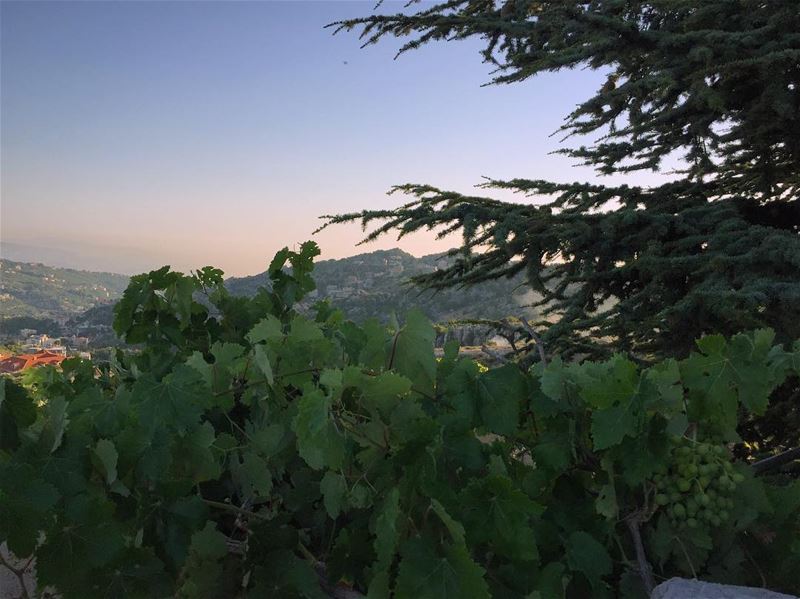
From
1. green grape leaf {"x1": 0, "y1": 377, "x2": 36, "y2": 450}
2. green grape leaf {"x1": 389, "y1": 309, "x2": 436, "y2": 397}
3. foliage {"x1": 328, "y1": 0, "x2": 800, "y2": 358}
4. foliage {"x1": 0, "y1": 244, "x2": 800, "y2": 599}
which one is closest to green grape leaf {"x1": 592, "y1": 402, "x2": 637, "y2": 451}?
foliage {"x1": 0, "y1": 244, "x2": 800, "y2": 599}

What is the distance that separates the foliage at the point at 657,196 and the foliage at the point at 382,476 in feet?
11.3

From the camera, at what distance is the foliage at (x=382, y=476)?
1.02 m

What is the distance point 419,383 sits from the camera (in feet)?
4.10

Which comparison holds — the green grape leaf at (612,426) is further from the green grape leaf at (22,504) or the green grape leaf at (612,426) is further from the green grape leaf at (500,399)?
the green grape leaf at (22,504)

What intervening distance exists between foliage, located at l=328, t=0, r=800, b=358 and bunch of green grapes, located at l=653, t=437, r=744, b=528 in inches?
136

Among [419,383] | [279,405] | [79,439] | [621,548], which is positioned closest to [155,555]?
[79,439]

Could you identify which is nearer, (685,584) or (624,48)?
(685,584)

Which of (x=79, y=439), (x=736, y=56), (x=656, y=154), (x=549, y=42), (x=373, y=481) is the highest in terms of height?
(x=549, y=42)

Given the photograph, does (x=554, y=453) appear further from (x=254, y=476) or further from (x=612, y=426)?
(x=254, y=476)

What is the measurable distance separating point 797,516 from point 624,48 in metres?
5.38

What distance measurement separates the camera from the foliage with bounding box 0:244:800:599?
1.02 m

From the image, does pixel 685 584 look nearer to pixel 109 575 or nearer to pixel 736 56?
pixel 109 575

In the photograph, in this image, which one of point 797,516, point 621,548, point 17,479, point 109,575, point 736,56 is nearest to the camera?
point 17,479

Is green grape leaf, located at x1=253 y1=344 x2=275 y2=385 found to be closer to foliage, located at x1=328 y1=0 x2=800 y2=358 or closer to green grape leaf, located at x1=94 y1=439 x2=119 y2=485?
green grape leaf, located at x1=94 y1=439 x2=119 y2=485
